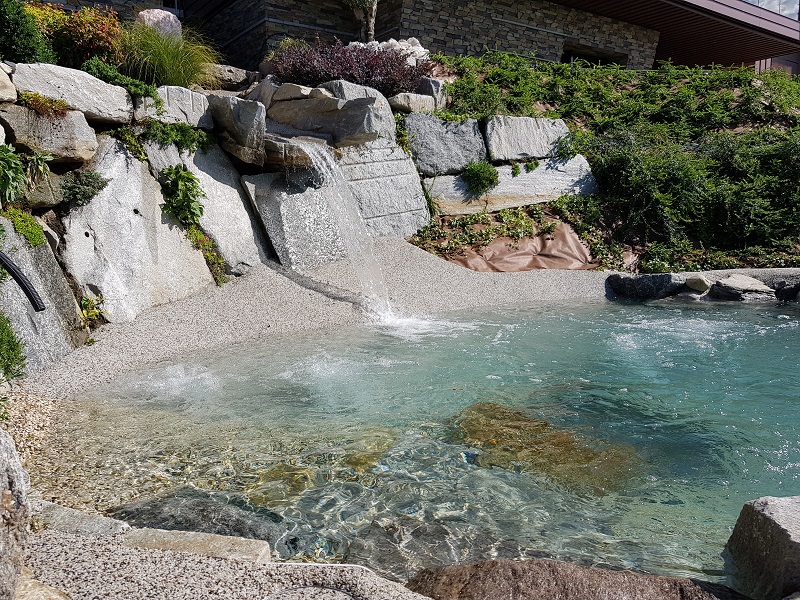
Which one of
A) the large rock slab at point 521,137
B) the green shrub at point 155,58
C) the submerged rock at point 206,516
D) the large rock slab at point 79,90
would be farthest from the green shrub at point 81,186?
the large rock slab at point 521,137

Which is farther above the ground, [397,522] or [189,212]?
[189,212]

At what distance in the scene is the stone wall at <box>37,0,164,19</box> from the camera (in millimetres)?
12736

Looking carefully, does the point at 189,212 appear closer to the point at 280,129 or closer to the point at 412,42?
the point at 280,129

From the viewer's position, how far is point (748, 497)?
3.08 meters

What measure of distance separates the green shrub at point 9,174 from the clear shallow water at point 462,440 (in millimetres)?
1981

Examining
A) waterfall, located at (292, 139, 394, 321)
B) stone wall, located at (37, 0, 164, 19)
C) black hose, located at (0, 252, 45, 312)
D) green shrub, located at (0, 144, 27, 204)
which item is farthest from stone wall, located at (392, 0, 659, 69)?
black hose, located at (0, 252, 45, 312)

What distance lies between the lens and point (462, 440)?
377cm

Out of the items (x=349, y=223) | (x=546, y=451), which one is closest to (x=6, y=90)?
(x=349, y=223)

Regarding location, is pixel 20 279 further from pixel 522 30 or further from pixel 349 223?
pixel 522 30

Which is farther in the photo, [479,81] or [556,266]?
[479,81]

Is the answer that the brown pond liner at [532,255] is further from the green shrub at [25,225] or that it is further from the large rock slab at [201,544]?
the large rock slab at [201,544]

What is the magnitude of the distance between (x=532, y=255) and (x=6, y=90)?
6.78m

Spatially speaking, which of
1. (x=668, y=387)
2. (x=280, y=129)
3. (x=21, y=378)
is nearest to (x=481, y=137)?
(x=280, y=129)

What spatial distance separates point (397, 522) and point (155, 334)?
373 centimetres
